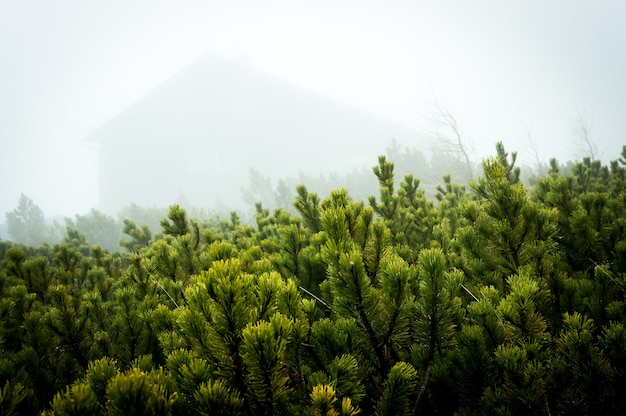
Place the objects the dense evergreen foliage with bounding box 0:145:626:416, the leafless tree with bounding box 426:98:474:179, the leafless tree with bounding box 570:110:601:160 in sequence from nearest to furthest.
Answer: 1. the dense evergreen foliage with bounding box 0:145:626:416
2. the leafless tree with bounding box 426:98:474:179
3. the leafless tree with bounding box 570:110:601:160

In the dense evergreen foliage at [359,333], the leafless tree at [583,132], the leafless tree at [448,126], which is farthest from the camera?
the leafless tree at [583,132]

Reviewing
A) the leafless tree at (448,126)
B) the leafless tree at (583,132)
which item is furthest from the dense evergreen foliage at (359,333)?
the leafless tree at (583,132)

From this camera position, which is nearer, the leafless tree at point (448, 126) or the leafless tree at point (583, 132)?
the leafless tree at point (448, 126)

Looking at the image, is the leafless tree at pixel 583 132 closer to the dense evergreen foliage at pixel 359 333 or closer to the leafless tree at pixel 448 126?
the leafless tree at pixel 448 126

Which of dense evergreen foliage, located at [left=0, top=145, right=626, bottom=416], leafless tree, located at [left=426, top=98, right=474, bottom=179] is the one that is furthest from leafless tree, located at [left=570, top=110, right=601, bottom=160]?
dense evergreen foliage, located at [left=0, top=145, right=626, bottom=416]

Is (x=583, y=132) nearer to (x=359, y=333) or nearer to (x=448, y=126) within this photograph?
(x=448, y=126)

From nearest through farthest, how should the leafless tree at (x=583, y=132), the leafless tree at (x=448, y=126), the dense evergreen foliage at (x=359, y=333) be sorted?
the dense evergreen foliage at (x=359, y=333), the leafless tree at (x=448, y=126), the leafless tree at (x=583, y=132)

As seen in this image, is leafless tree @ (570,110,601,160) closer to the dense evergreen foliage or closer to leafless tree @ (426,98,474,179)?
leafless tree @ (426,98,474,179)

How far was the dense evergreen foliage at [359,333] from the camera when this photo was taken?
827mm

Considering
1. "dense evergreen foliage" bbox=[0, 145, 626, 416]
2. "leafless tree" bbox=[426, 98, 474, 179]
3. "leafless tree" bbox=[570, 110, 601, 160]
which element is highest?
"leafless tree" bbox=[570, 110, 601, 160]

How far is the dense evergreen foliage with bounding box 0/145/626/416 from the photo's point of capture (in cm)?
83

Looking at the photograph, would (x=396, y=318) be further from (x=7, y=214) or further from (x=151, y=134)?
(x=151, y=134)

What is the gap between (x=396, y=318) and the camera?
3.62 feet

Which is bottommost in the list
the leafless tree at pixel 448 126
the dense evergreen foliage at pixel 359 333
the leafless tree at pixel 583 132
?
the dense evergreen foliage at pixel 359 333
